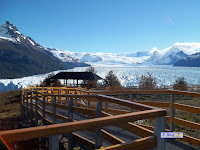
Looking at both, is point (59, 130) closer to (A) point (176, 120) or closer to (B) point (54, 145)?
(B) point (54, 145)

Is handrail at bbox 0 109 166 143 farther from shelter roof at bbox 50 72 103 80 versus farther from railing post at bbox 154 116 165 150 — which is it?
shelter roof at bbox 50 72 103 80

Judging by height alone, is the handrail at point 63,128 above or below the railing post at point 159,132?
above

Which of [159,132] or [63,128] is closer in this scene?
[63,128]

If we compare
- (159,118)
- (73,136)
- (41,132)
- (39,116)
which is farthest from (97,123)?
(39,116)

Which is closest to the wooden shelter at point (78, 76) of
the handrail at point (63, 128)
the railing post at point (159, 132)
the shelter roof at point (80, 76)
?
the shelter roof at point (80, 76)

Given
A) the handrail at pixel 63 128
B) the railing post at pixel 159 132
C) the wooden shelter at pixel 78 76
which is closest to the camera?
the handrail at pixel 63 128

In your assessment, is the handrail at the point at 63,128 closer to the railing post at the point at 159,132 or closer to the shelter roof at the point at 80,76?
the railing post at the point at 159,132

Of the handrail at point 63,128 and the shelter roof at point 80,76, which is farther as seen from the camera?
the shelter roof at point 80,76

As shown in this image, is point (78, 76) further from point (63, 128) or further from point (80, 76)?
point (63, 128)

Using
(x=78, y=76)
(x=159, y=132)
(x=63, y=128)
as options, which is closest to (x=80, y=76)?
(x=78, y=76)

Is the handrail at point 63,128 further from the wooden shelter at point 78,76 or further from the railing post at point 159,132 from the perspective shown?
the wooden shelter at point 78,76

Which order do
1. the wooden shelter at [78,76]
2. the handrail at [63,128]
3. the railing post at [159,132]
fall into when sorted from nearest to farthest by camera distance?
the handrail at [63,128], the railing post at [159,132], the wooden shelter at [78,76]

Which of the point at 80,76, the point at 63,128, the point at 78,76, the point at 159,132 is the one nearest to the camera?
the point at 63,128

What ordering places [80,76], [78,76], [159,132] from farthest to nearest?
[78,76] < [80,76] < [159,132]
